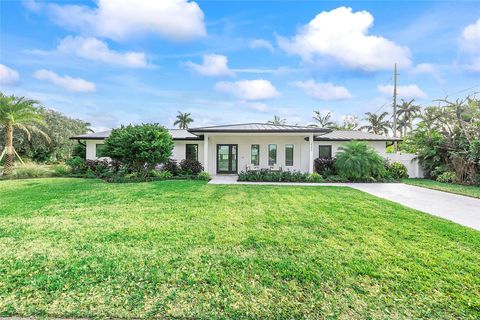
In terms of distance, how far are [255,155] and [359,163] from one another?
6.57 metres

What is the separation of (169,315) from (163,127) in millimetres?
11343

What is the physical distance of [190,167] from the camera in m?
14.1

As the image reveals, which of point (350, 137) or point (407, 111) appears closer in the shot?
point (350, 137)

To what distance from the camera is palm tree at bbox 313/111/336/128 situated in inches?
1409

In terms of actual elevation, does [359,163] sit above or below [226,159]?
below

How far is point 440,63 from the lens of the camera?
14.8 m

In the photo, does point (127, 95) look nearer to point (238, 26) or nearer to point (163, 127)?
point (163, 127)

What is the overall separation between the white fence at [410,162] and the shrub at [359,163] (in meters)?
3.68

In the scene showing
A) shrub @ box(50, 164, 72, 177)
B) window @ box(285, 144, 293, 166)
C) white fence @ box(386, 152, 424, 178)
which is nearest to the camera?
shrub @ box(50, 164, 72, 177)

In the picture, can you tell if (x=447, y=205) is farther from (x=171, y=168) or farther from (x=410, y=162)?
(x=171, y=168)

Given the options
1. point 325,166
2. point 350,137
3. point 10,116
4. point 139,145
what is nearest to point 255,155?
point 325,166

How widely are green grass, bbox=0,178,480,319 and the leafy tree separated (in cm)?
578

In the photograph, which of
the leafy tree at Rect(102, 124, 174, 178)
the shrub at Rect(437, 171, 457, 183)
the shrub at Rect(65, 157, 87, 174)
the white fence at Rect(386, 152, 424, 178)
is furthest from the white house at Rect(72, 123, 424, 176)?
the leafy tree at Rect(102, 124, 174, 178)

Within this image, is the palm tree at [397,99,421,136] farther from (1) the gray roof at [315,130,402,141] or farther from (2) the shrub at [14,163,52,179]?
(2) the shrub at [14,163,52,179]
